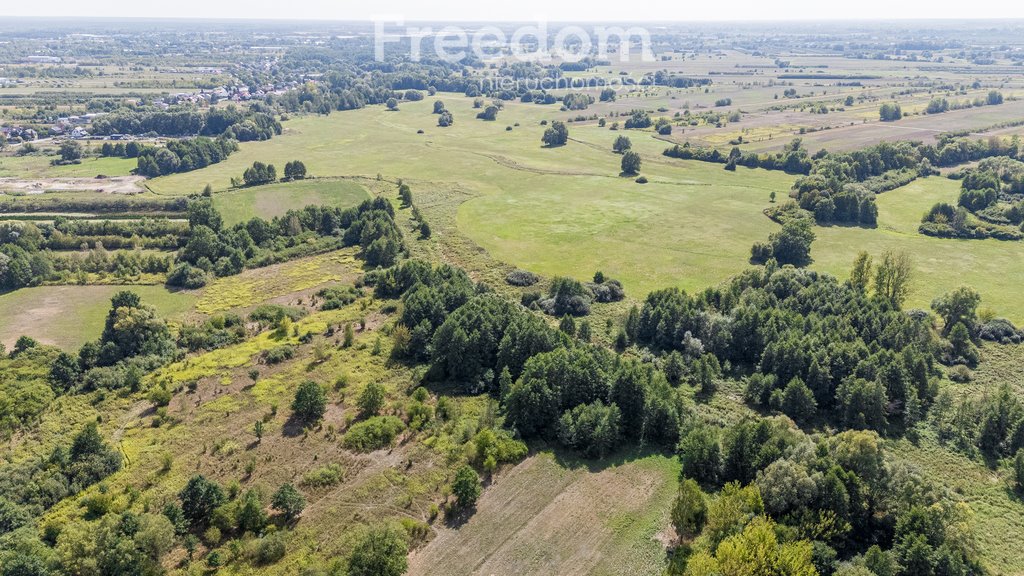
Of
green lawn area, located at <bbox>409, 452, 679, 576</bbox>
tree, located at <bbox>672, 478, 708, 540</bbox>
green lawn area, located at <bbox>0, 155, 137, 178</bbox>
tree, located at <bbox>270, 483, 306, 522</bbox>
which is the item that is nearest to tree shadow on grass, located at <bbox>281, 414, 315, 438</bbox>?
tree, located at <bbox>270, 483, 306, 522</bbox>

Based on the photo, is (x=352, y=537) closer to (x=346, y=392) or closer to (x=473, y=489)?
(x=473, y=489)

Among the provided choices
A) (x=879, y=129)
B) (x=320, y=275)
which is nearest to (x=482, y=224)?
(x=320, y=275)

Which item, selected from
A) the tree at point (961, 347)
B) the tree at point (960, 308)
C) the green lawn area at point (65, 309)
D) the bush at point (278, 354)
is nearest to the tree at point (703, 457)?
the tree at point (961, 347)

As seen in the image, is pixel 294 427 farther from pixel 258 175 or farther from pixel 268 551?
pixel 258 175

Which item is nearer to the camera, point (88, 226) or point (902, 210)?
point (88, 226)

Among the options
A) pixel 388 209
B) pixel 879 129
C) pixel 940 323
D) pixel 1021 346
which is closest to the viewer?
pixel 1021 346
